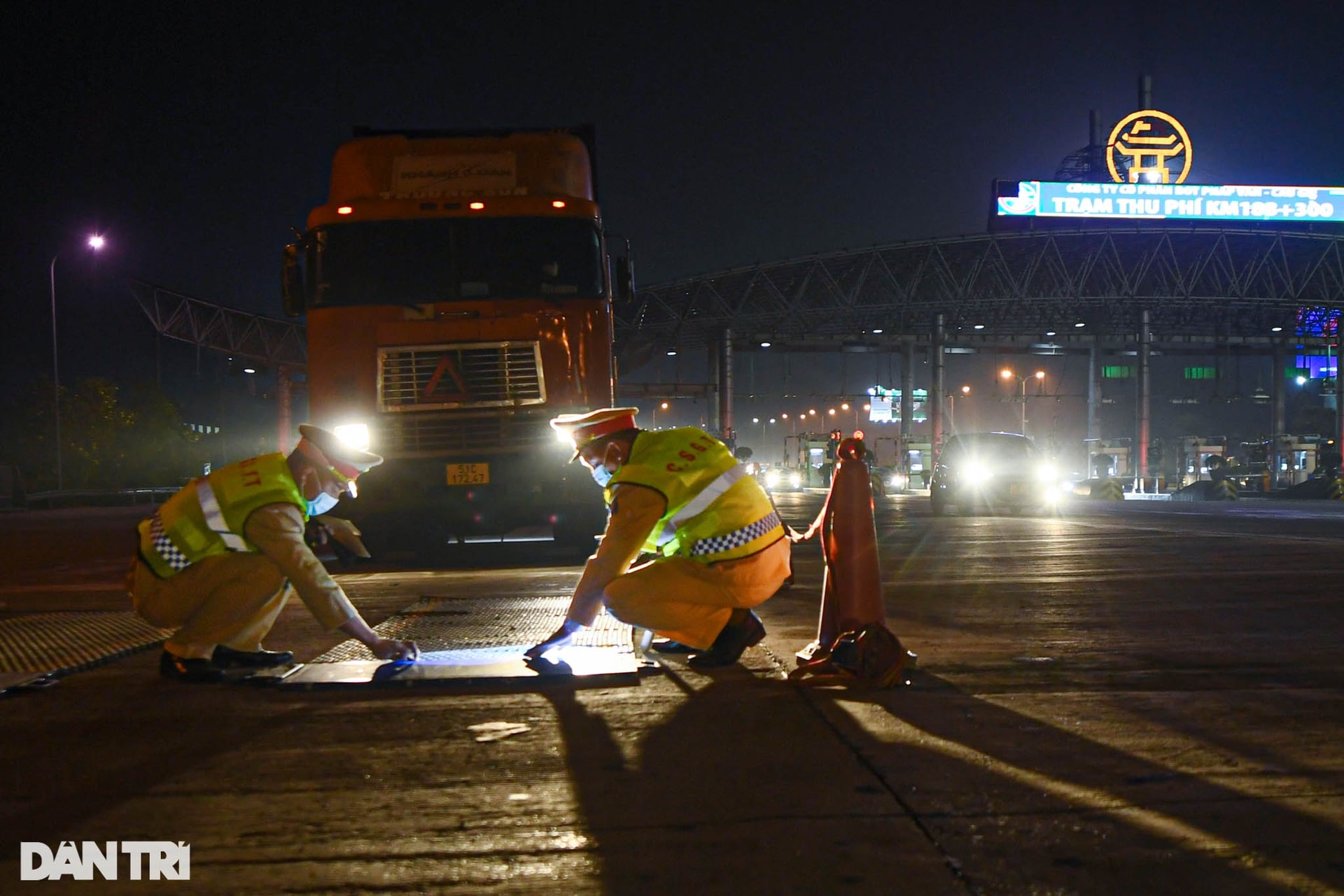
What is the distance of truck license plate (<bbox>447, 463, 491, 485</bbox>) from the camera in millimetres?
12352

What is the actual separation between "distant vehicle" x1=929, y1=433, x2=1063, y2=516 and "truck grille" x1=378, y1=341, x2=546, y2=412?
48.6 ft

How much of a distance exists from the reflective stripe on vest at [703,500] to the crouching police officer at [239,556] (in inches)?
58.0

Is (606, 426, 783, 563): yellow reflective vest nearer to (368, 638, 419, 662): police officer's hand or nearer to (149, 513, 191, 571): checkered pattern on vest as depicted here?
(368, 638, 419, 662): police officer's hand

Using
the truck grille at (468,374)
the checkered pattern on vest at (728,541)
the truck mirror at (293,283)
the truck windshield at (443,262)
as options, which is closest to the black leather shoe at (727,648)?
the checkered pattern on vest at (728,541)

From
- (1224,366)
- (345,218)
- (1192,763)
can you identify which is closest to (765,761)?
(1192,763)

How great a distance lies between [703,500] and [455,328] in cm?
714

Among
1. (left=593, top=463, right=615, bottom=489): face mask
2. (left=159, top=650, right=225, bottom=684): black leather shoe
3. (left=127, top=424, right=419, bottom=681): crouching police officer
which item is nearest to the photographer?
(left=127, top=424, right=419, bottom=681): crouching police officer

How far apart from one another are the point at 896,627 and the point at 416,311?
269 inches

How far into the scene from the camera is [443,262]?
1259cm

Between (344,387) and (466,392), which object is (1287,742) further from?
(344,387)

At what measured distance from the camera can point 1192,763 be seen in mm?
4238

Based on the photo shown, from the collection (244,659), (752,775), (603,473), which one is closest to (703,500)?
(603,473)

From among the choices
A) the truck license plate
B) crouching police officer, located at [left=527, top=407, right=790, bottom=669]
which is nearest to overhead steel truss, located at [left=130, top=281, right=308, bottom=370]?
the truck license plate

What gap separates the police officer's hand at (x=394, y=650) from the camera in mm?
5730
